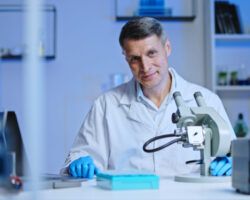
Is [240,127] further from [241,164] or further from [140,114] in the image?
[241,164]

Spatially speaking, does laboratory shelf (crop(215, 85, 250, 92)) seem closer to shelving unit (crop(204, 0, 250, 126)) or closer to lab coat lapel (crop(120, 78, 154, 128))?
shelving unit (crop(204, 0, 250, 126))

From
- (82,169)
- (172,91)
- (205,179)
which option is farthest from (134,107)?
(205,179)

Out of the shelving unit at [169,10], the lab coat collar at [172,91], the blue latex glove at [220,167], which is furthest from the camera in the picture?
the shelving unit at [169,10]

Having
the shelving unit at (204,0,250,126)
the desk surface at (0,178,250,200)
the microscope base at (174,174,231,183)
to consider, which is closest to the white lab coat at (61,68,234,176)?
the microscope base at (174,174,231,183)

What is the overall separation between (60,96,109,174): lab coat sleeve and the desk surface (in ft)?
2.57

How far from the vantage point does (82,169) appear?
1.62 m

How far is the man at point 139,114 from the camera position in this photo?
204 centimetres

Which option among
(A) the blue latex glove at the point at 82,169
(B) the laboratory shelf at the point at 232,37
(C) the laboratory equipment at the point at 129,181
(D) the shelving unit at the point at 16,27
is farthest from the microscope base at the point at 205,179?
(D) the shelving unit at the point at 16,27

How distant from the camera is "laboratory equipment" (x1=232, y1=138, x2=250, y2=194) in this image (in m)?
1.00

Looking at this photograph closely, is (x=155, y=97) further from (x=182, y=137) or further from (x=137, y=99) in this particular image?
(x=182, y=137)

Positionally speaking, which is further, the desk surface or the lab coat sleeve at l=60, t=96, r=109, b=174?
the lab coat sleeve at l=60, t=96, r=109, b=174

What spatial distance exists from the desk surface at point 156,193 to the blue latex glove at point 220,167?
0.20 metres

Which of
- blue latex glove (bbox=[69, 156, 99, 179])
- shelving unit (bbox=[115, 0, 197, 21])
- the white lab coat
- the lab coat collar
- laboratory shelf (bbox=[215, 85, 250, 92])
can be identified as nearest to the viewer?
blue latex glove (bbox=[69, 156, 99, 179])

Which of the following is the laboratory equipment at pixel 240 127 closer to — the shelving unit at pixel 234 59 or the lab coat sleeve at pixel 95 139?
the shelving unit at pixel 234 59
